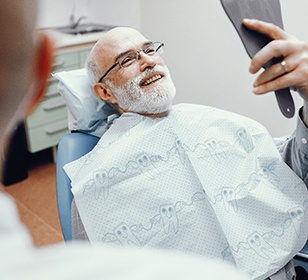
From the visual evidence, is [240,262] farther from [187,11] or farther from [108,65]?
[187,11]

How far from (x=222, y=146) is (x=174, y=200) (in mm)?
254

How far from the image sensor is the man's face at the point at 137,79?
1567 mm

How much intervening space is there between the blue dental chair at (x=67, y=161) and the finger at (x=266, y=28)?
744 mm

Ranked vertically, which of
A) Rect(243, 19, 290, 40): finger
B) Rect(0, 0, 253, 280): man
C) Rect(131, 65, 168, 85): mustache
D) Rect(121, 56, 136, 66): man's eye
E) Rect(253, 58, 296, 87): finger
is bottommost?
Rect(131, 65, 168, 85): mustache

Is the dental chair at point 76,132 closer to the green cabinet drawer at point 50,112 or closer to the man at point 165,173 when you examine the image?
the man at point 165,173

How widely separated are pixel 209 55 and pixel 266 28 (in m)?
1.60

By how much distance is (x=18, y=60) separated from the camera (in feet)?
0.94

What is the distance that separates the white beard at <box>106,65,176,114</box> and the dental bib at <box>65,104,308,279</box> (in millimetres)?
94

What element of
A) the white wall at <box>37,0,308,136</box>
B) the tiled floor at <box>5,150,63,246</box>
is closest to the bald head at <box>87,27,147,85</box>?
the white wall at <box>37,0,308,136</box>

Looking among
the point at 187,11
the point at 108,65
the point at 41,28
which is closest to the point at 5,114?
the point at 41,28

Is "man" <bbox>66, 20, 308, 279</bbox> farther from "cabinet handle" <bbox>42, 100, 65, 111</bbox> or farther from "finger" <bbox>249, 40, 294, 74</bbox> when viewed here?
"cabinet handle" <bbox>42, 100, 65, 111</bbox>

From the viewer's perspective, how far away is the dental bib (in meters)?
1.30

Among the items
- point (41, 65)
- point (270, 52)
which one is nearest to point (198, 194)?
point (270, 52)

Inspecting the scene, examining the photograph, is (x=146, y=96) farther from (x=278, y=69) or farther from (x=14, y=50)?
(x=14, y=50)
